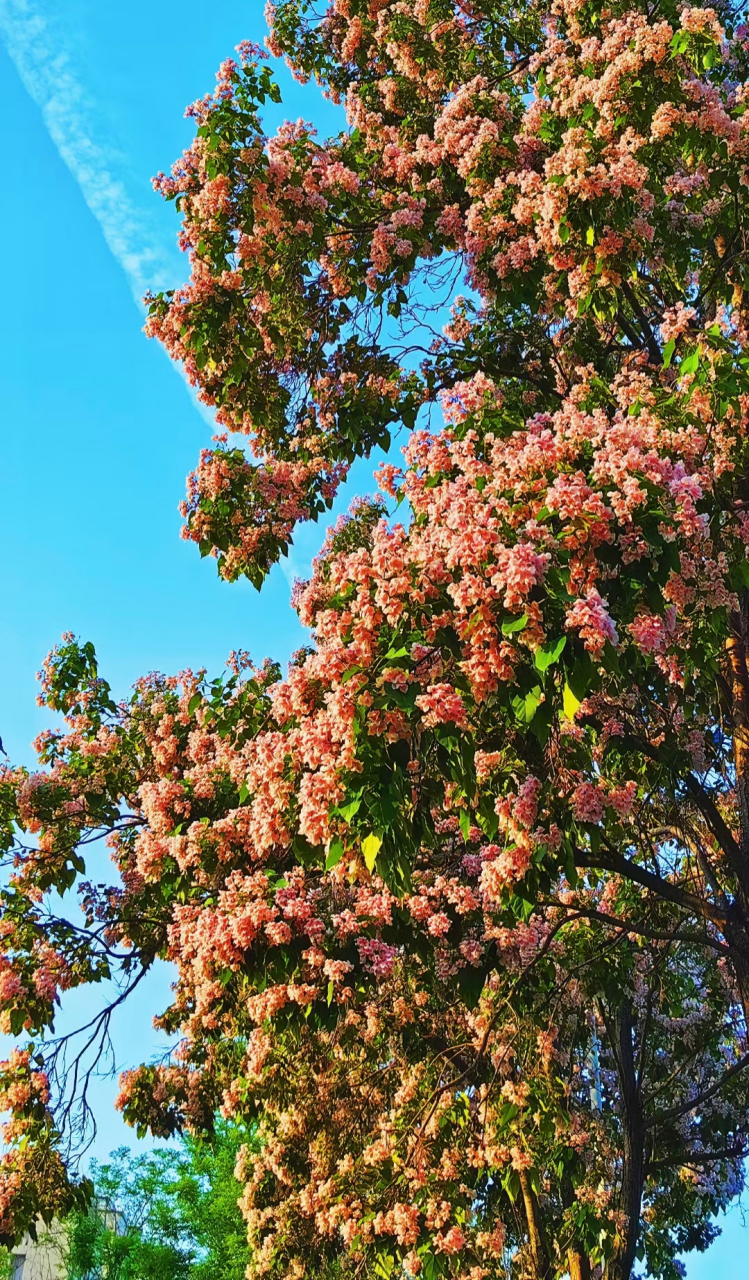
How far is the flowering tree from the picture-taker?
4.87 metres

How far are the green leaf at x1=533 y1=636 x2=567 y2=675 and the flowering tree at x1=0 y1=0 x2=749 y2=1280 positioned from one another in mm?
22

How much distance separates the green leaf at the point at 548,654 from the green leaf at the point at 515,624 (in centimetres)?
12

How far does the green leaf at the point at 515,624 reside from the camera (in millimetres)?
4348

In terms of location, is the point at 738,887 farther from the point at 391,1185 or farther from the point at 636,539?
the point at 636,539

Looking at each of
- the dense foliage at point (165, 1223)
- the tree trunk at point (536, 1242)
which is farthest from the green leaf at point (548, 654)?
the dense foliage at point (165, 1223)

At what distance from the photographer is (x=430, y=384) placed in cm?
885

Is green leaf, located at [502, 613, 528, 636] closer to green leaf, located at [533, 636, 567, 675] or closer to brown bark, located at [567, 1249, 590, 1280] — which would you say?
green leaf, located at [533, 636, 567, 675]

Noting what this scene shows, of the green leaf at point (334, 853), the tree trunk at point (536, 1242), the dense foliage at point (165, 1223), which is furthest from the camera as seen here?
the dense foliage at point (165, 1223)

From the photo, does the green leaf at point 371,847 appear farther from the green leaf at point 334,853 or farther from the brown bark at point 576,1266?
the brown bark at point 576,1266

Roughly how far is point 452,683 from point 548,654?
2.13 feet

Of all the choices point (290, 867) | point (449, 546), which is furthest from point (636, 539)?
point (290, 867)

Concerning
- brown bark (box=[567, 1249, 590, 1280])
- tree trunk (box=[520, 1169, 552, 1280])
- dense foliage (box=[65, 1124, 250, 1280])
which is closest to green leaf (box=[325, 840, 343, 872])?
tree trunk (box=[520, 1169, 552, 1280])

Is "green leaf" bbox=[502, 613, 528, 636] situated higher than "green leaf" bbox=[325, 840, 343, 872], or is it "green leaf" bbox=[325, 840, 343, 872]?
"green leaf" bbox=[502, 613, 528, 636]

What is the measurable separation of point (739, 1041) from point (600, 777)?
5.87m
